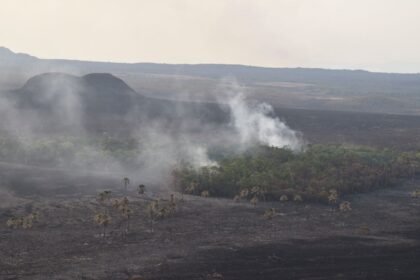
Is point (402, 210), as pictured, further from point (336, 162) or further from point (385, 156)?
point (385, 156)

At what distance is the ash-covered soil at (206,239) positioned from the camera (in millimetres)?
49031

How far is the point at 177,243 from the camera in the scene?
57.5 metres

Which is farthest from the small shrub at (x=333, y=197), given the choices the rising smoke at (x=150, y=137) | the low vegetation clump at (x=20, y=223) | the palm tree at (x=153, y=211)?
the low vegetation clump at (x=20, y=223)

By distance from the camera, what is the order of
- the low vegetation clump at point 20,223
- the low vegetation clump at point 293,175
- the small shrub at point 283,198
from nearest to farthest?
the low vegetation clump at point 20,223
the small shrub at point 283,198
the low vegetation clump at point 293,175

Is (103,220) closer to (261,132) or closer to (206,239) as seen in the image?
(206,239)

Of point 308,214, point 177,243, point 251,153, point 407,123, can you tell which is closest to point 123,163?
point 251,153

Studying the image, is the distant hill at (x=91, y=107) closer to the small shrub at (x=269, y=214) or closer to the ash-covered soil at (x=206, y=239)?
the ash-covered soil at (x=206, y=239)

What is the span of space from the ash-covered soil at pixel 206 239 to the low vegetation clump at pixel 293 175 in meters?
3.07

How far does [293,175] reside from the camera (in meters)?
85.5

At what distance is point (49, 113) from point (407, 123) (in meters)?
108

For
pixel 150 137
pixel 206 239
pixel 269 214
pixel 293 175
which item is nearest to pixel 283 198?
pixel 293 175

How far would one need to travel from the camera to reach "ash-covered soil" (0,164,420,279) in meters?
49.0

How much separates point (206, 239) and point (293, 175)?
29.4 metres

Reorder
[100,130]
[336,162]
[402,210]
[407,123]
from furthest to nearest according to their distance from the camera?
1. [407,123]
2. [100,130]
3. [336,162]
4. [402,210]
